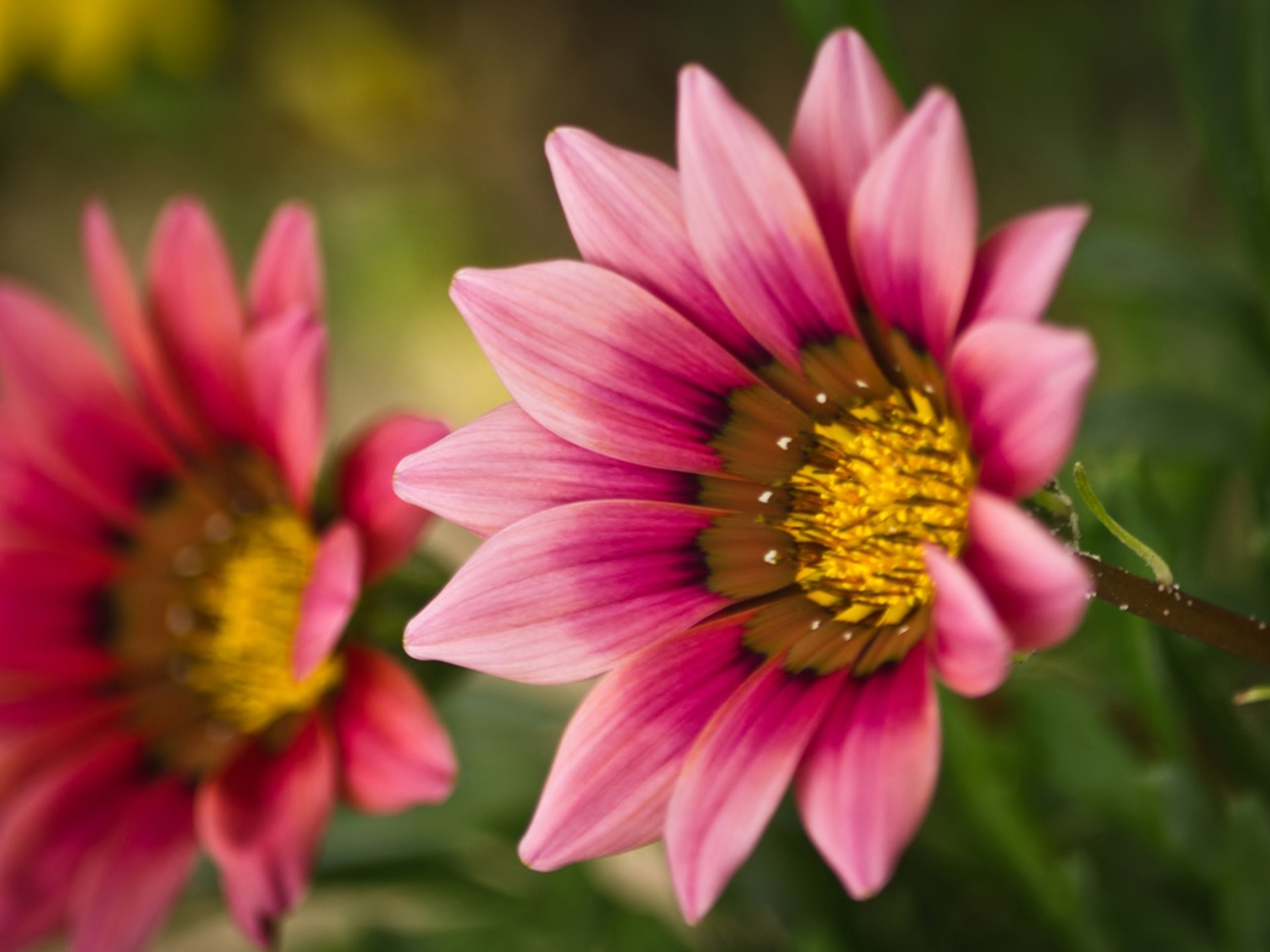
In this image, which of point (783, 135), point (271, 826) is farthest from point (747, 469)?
point (783, 135)

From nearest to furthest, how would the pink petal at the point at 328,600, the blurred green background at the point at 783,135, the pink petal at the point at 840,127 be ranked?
the pink petal at the point at 840,127 → the pink petal at the point at 328,600 → the blurred green background at the point at 783,135

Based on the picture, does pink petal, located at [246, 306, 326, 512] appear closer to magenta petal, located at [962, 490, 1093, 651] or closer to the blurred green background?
the blurred green background

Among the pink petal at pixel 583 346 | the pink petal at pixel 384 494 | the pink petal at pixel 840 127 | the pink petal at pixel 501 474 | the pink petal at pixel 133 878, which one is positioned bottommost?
the pink petal at pixel 133 878

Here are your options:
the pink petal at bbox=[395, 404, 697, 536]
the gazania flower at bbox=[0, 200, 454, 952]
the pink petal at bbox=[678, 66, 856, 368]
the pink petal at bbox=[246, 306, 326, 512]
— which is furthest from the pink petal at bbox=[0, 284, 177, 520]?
the pink petal at bbox=[678, 66, 856, 368]

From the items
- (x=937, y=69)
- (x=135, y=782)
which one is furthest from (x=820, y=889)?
(x=937, y=69)

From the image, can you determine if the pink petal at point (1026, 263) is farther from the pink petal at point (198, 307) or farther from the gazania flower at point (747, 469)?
the pink petal at point (198, 307)

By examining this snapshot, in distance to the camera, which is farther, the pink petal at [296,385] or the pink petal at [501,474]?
the pink petal at [296,385]

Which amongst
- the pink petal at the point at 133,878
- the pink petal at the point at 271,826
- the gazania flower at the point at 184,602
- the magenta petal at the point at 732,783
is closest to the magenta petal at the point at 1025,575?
the magenta petal at the point at 732,783
